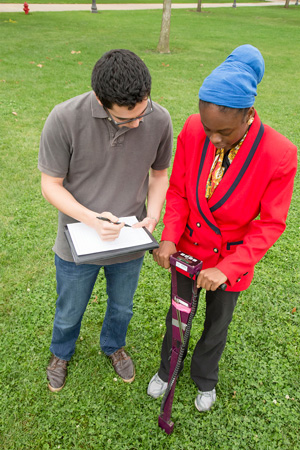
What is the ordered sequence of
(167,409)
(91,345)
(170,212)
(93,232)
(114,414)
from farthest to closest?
1. (91,345)
2. (114,414)
3. (167,409)
4. (170,212)
5. (93,232)

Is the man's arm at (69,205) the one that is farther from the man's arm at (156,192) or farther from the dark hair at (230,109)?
the dark hair at (230,109)

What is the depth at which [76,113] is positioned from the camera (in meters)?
1.81

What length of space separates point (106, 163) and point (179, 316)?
960 millimetres

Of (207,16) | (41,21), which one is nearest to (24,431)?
(41,21)

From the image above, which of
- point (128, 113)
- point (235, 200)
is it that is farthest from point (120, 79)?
point (235, 200)

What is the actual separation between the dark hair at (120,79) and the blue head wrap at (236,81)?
28 centimetres

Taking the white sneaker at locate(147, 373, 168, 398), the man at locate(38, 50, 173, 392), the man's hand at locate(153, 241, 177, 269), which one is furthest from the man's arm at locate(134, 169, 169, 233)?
the white sneaker at locate(147, 373, 168, 398)

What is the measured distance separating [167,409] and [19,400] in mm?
1051

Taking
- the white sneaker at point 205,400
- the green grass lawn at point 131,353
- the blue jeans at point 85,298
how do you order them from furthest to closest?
the white sneaker at point 205,400
the green grass lawn at point 131,353
the blue jeans at point 85,298

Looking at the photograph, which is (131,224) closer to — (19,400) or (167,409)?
(167,409)

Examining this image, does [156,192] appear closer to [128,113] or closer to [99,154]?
[99,154]

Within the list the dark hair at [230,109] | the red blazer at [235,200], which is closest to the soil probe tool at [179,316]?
the red blazer at [235,200]

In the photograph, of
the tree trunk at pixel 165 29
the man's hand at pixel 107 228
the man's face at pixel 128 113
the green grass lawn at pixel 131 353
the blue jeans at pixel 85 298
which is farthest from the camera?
the tree trunk at pixel 165 29

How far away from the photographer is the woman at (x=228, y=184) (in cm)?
162
